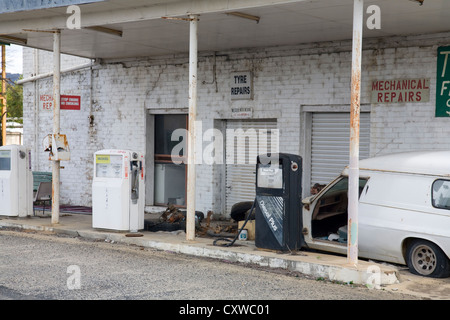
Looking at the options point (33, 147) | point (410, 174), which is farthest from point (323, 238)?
point (33, 147)

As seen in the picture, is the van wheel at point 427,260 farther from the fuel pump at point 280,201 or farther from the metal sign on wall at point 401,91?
the metal sign on wall at point 401,91

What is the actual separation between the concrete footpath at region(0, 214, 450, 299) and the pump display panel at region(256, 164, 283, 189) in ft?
3.50

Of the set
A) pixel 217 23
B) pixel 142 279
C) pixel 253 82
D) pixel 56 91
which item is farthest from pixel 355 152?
pixel 56 91

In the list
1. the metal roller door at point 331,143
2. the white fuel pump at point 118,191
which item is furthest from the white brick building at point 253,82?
the white fuel pump at point 118,191

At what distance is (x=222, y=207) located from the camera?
15406mm

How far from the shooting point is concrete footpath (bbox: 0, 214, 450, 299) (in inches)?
344

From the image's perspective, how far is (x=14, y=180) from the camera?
14.2m

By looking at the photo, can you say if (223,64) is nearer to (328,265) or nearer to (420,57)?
(420,57)

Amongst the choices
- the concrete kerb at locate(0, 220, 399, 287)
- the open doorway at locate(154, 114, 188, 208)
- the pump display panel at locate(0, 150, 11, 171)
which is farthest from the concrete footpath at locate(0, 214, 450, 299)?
the open doorway at locate(154, 114, 188, 208)

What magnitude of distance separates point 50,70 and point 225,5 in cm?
945

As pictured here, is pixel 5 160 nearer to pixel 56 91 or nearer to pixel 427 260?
pixel 56 91

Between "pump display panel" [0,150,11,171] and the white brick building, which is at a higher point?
the white brick building

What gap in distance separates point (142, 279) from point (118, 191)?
3.81 metres

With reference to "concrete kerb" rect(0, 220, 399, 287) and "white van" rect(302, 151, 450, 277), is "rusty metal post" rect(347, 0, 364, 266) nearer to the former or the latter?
"concrete kerb" rect(0, 220, 399, 287)
